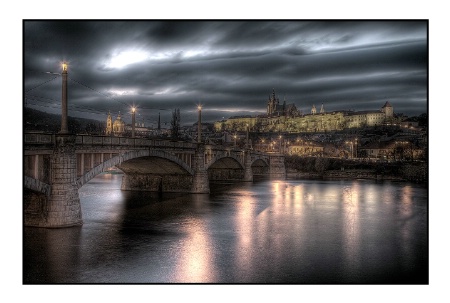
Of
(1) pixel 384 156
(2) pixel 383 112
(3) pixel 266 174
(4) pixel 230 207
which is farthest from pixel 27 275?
(2) pixel 383 112

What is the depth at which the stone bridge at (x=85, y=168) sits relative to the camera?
69.1 feet

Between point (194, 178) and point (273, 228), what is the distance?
19640 millimetres

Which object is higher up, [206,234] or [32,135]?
[32,135]

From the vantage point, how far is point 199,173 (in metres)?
44.0

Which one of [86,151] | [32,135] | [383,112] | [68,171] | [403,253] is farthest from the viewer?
[383,112]

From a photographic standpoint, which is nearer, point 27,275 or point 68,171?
point 27,275

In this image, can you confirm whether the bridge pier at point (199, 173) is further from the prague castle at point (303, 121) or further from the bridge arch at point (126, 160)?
the prague castle at point (303, 121)

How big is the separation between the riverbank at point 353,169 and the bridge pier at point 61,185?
171 feet

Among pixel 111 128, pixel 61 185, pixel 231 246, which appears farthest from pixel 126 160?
pixel 111 128

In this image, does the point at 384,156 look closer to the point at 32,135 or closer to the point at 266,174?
the point at 266,174

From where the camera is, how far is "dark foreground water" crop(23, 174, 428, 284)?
14.9 m

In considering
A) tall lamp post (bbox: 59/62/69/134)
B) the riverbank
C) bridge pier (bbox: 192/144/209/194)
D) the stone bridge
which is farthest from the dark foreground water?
the riverbank

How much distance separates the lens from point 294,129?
182250 mm

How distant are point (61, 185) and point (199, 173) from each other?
74.8 ft
